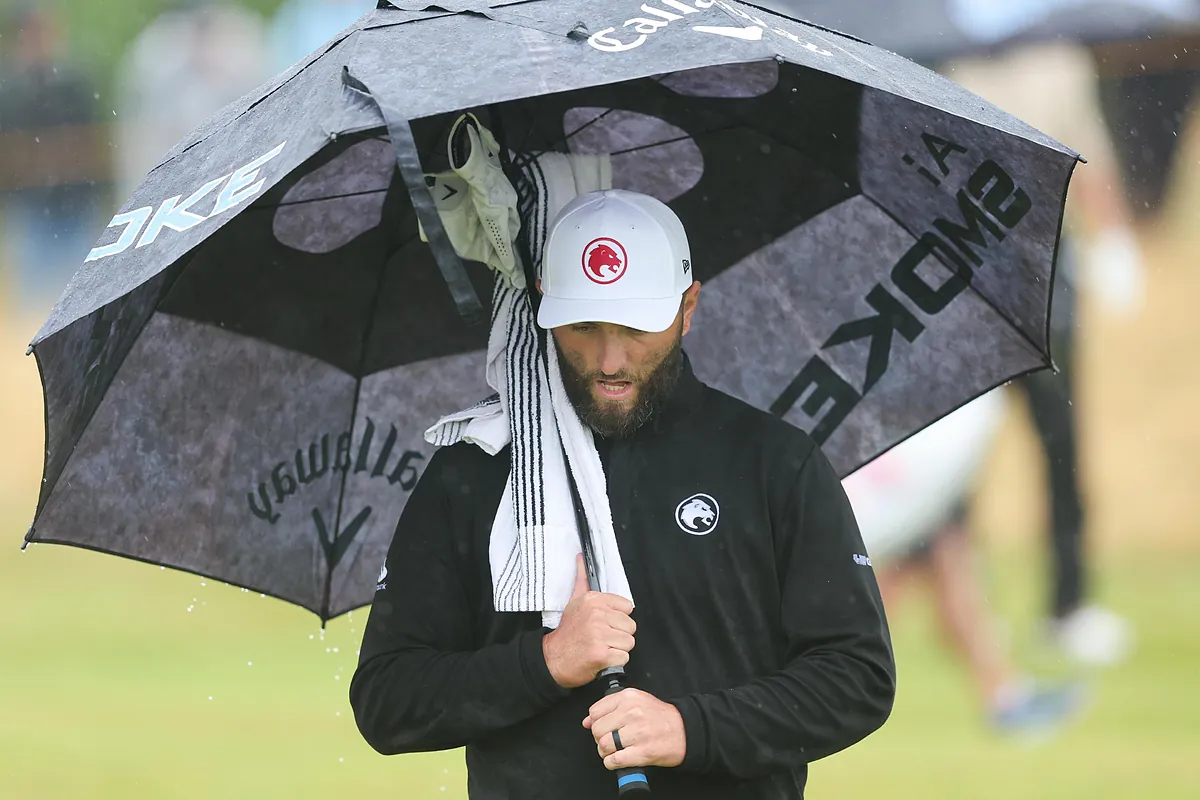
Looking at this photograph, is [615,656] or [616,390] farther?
[616,390]

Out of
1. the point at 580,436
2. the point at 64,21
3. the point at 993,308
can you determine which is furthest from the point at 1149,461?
the point at 64,21

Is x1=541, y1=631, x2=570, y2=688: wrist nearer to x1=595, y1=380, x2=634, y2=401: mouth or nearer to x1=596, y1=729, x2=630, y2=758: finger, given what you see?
x1=596, y1=729, x2=630, y2=758: finger

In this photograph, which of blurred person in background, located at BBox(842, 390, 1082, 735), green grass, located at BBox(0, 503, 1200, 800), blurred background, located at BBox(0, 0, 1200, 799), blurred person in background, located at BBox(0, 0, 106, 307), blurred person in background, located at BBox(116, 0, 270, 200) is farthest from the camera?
blurred person in background, located at BBox(0, 0, 106, 307)

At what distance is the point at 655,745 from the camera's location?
198cm

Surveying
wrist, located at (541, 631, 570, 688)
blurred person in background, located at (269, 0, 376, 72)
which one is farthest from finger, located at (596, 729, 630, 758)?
blurred person in background, located at (269, 0, 376, 72)

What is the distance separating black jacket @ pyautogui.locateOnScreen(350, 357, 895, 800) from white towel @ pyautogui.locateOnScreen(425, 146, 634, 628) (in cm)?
3

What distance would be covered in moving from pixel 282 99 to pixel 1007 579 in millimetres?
5648

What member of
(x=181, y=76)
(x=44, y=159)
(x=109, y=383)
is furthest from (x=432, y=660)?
(x=44, y=159)

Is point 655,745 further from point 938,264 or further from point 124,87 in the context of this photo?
point 124,87

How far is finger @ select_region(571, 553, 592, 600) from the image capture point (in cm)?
212

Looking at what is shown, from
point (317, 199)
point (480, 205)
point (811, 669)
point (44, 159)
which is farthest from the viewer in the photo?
point (44, 159)

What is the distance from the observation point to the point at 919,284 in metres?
2.65

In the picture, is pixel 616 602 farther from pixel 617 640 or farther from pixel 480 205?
pixel 480 205

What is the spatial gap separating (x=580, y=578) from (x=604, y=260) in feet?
1.43
